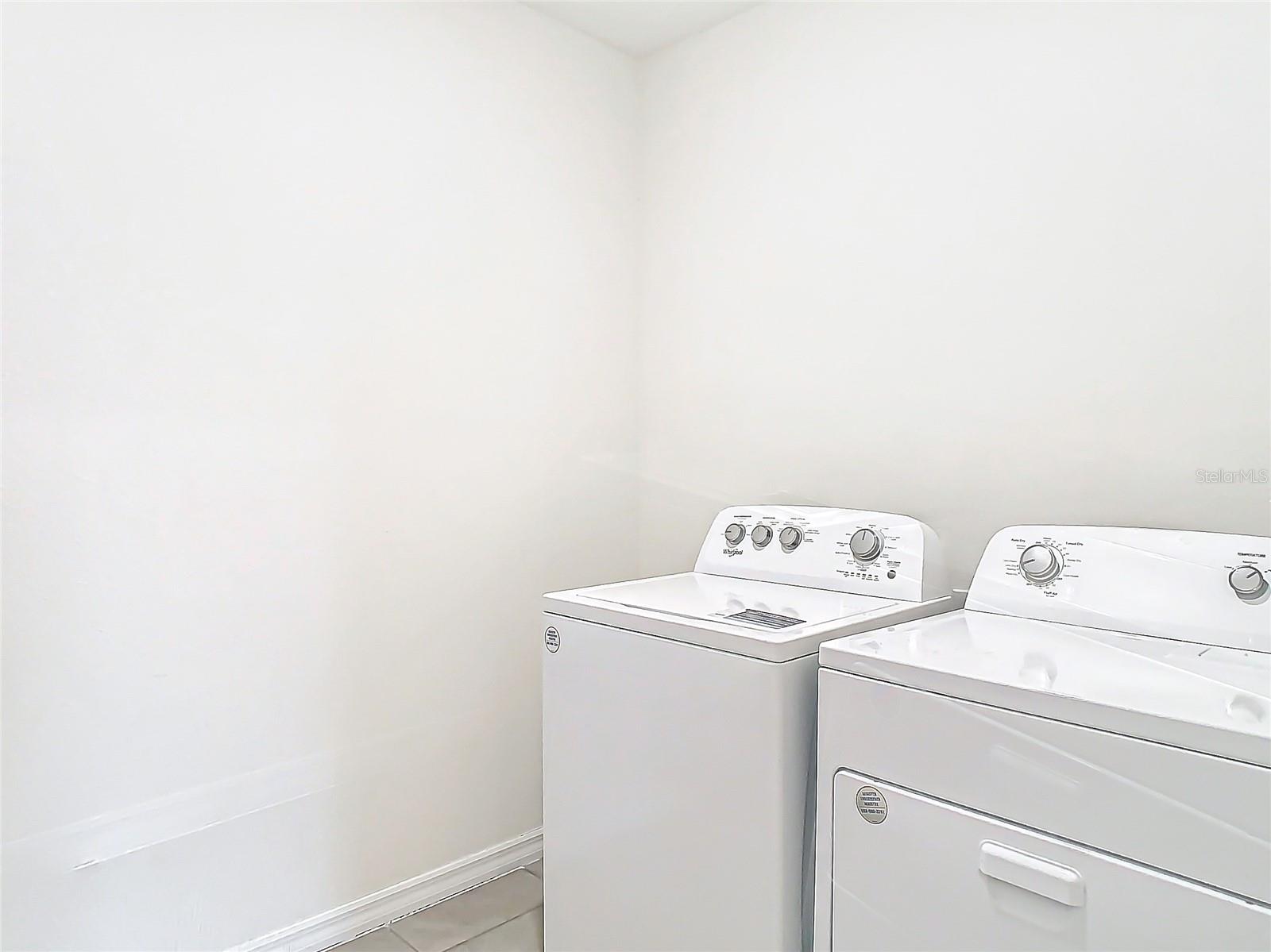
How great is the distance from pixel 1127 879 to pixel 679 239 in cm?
180

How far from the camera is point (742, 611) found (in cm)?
146

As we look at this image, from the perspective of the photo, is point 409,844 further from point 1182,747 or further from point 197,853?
point 1182,747

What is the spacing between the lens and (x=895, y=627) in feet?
4.40

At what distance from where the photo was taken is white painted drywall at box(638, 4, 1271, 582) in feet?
4.73

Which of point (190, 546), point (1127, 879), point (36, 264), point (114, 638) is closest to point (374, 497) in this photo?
point (190, 546)

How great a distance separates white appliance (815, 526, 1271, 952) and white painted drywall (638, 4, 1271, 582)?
27 cm

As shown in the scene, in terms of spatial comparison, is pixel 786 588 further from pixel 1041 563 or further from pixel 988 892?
pixel 988 892

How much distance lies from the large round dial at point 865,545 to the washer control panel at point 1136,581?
202 millimetres

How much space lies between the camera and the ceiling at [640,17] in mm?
2107

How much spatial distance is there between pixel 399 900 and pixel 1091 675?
1.55 m

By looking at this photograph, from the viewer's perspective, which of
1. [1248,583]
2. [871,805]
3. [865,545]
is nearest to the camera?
[871,805]

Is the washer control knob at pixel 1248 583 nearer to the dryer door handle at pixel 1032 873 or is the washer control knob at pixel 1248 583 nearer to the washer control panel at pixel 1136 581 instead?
the washer control panel at pixel 1136 581

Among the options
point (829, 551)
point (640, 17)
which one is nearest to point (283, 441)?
point (829, 551)

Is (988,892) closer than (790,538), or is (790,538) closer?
(988,892)
